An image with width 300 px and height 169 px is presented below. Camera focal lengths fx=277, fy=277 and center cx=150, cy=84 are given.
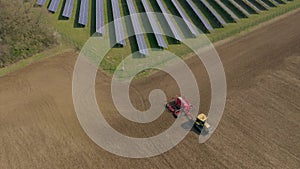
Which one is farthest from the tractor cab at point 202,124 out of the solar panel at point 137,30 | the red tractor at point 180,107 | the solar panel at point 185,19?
the solar panel at point 185,19

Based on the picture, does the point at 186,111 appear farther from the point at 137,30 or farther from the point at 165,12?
the point at 165,12

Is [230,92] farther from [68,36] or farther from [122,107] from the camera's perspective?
[68,36]

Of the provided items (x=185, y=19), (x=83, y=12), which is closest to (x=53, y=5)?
(x=83, y=12)

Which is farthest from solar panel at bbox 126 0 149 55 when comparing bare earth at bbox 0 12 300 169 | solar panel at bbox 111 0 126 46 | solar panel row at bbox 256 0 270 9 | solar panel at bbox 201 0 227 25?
solar panel row at bbox 256 0 270 9

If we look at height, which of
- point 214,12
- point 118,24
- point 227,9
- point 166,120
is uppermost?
point 227,9

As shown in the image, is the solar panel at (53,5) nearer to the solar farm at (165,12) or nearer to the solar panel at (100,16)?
the solar farm at (165,12)

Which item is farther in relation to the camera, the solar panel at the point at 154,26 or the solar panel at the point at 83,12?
the solar panel at the point at 83,12

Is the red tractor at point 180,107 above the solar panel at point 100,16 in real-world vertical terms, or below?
below

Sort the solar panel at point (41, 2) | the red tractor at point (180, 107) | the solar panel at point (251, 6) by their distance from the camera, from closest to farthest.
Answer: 1. the red tractor at point (180, 107)
2. the solar panel at point (41, 2)
3. the solar panel at point (251, 6)
